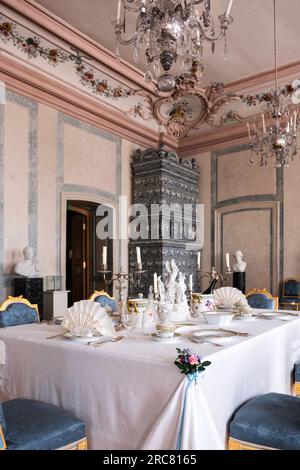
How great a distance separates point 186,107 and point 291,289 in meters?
4.31

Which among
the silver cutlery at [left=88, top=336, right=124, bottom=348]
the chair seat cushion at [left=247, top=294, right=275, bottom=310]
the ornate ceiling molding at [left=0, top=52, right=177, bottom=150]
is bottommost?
the chair seat cushion at [left=247, top=294, right=275, bottom=310]

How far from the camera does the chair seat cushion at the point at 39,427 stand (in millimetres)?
1731

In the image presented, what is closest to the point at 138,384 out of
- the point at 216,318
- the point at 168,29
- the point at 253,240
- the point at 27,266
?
the point at 216,318

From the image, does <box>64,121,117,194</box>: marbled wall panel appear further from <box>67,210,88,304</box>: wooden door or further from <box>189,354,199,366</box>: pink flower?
<box>189,354,199,366</box>: pink flower

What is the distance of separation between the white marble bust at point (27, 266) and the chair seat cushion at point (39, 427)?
377 cm

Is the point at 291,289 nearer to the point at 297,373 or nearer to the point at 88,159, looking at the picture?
the point at 88,159

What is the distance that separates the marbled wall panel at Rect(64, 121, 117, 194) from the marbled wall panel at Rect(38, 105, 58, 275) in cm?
30

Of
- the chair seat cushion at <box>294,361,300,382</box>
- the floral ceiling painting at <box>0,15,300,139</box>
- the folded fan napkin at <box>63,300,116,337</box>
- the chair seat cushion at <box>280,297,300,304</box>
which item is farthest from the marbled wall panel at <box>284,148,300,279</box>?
the folded fan napkin at <box>63,300,116,337</box>

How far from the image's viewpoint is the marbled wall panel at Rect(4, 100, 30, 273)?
587 cm

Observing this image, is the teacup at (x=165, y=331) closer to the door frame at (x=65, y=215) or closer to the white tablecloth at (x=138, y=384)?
the white tablecloth at (x=138, y=384)

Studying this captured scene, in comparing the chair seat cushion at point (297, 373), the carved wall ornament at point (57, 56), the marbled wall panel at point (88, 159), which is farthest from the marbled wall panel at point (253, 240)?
the chair seat cushion at point (297, 373)
